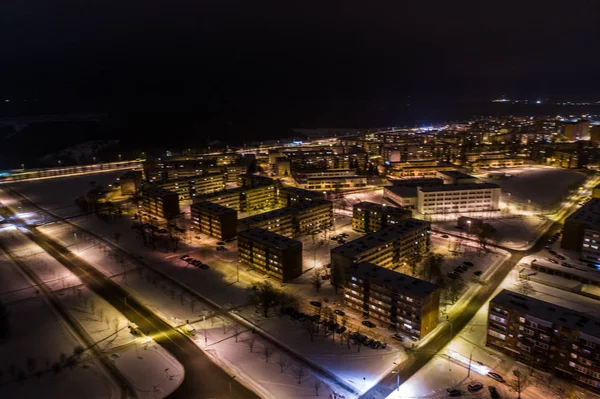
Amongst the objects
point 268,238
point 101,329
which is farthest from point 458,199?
point 101,329

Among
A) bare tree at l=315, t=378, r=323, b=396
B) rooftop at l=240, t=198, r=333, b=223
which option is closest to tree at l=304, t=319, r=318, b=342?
bare tree at l=315, t=378, r=323, b=396

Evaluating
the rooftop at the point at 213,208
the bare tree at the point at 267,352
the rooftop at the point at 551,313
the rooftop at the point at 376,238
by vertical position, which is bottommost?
the bare tree at the point at 267,352

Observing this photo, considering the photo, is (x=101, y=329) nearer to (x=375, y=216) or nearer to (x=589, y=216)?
(x=375, y=216)

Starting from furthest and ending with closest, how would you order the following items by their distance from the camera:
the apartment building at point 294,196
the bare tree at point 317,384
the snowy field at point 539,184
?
the snowy field at point 539,184, the apartment building at point 294,196, the bare tree at point 317,384

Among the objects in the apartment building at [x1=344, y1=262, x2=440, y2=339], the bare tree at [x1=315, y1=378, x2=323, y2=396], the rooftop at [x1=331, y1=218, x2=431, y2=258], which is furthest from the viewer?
the rooftop at [x1=331, y1=218, x2=431, y2=258]

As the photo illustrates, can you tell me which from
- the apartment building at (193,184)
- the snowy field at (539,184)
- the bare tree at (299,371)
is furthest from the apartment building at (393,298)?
the apartment building at (193,184)

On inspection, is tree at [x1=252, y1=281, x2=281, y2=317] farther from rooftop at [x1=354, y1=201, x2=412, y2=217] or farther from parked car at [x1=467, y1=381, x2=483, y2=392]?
rooftop at [x1=354, y1=201, x2=412, y2=217]

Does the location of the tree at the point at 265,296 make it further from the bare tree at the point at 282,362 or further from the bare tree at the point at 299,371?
the bare tree at the point at 299,371
